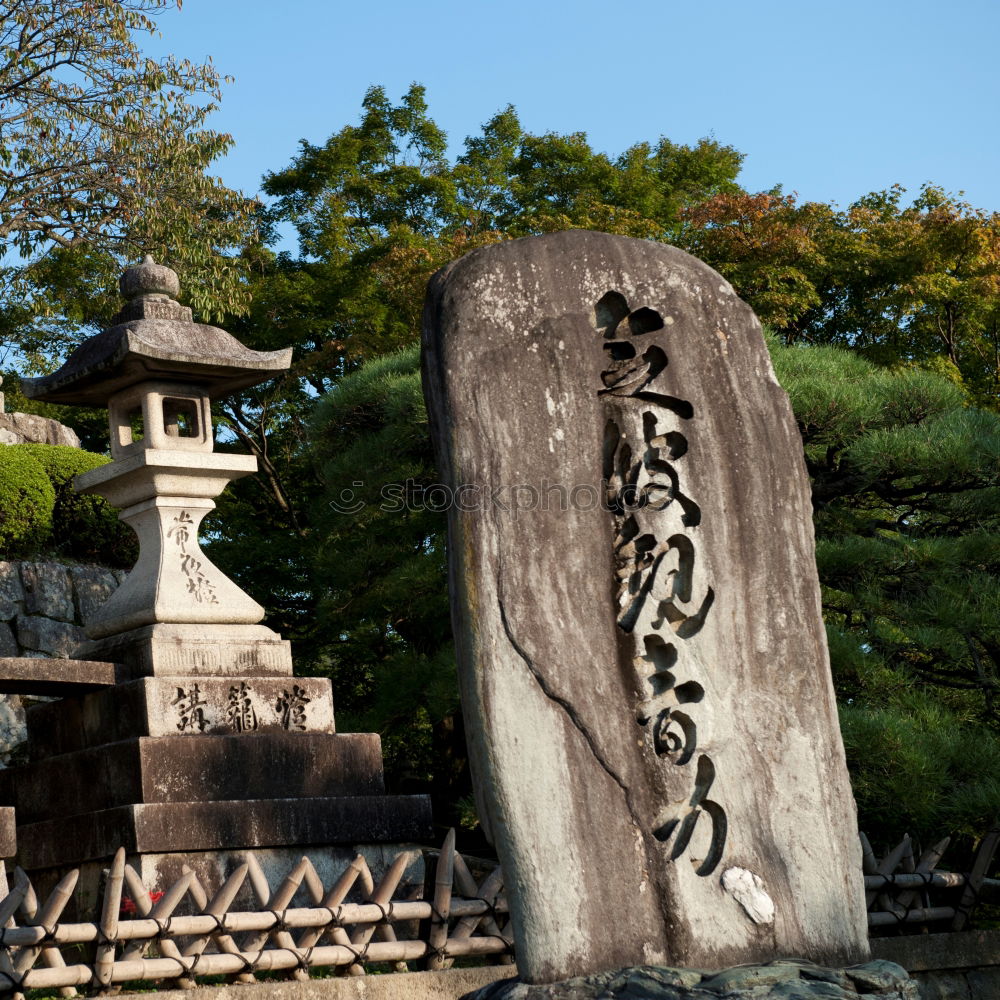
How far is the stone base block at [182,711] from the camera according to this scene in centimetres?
641

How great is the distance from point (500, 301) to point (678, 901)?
1556 millimetres

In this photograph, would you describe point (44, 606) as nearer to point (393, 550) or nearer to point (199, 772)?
point (393, 550)

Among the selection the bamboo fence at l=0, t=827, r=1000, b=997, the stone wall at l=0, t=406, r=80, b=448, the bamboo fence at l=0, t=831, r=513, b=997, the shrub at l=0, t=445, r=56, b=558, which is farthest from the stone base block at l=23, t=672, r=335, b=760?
the stone wall at l=0, t=406, r=80, b=448

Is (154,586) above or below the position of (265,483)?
below

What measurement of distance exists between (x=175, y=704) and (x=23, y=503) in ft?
14.2

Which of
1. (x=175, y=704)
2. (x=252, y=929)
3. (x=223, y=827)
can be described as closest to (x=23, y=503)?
(x=175, y=704)

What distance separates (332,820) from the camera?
20.8ft

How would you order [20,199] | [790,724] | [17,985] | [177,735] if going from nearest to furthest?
[790,724], [17,985], [177,735], [20,199]

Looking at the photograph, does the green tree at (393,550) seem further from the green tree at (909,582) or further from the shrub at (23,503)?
the green tree at (909,582)

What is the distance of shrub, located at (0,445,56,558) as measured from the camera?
10.1 m

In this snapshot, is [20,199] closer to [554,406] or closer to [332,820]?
[332,820]

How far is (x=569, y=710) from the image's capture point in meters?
3.17

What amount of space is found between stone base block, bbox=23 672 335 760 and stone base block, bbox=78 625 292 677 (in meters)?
0.10

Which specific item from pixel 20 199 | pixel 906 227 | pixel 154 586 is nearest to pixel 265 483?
pixel 20 199
